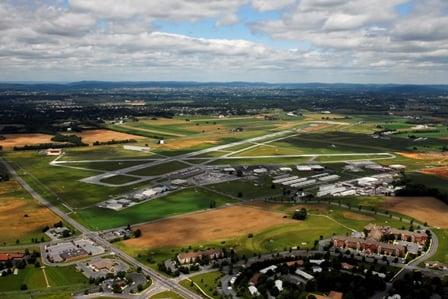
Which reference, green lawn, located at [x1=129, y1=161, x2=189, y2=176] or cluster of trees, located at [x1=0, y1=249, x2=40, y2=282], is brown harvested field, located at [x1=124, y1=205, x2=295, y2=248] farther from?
green lawn, located at [x1=129, y1=161, x2=189, y2=176]


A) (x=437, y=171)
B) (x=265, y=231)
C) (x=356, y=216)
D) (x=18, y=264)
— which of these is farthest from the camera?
(x=437, y=171)

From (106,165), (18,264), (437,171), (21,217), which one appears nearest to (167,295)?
(18,264)

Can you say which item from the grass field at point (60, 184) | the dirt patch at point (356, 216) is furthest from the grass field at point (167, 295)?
the grass field at point (60, 184)

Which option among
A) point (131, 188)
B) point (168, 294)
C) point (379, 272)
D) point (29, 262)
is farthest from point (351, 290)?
point (131, 188)

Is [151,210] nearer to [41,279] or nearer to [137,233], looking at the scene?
[137,233]

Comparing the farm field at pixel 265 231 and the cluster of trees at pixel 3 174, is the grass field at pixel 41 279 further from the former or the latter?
the cluster of trees at pixel 3 174

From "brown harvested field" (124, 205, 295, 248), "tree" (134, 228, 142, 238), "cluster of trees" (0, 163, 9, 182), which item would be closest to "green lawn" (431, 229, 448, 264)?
"brown harvested field" (124, 205, 295, 248)
